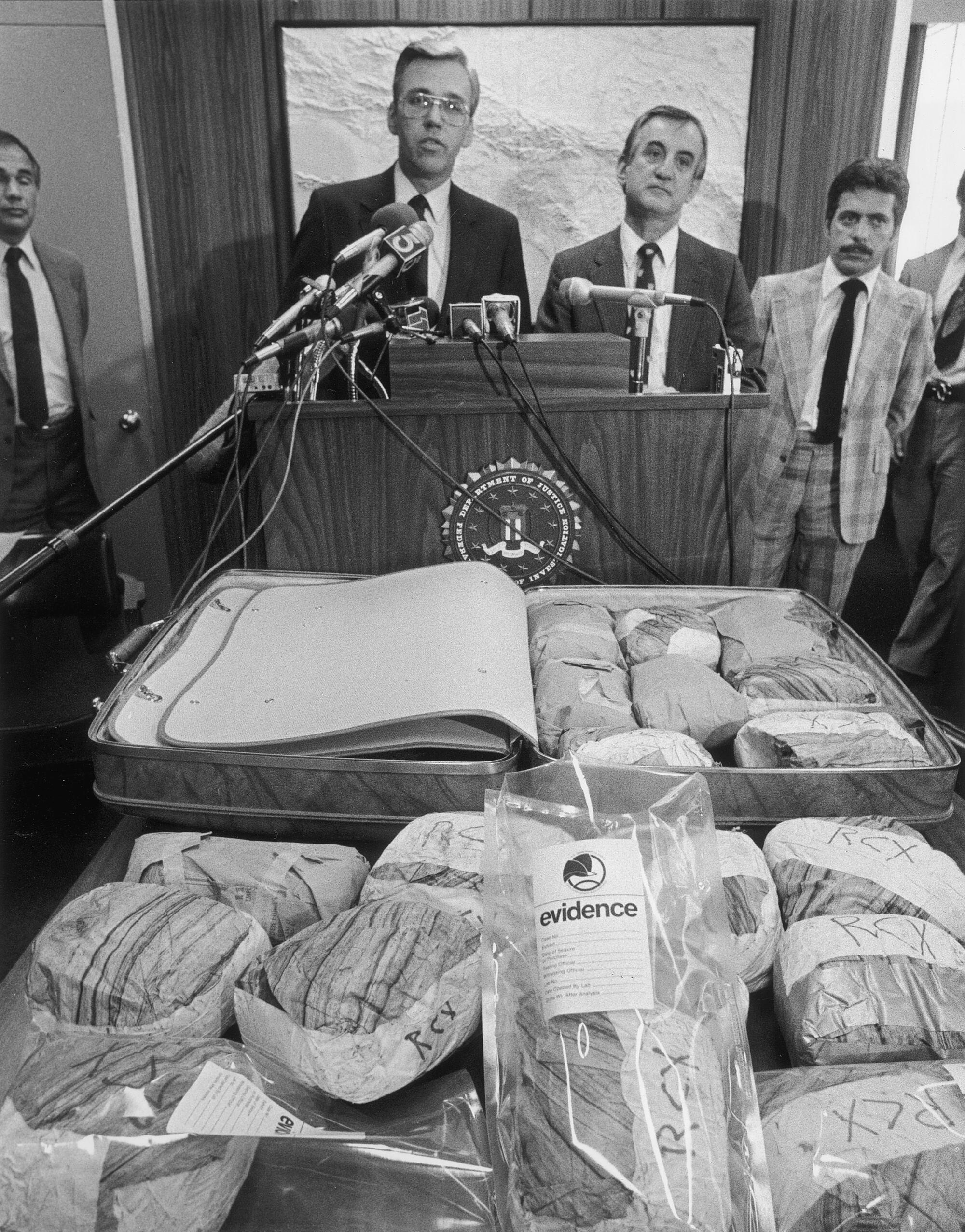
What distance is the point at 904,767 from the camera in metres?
0.91

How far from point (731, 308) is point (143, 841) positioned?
2.19 m

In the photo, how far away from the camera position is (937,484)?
2480 mm

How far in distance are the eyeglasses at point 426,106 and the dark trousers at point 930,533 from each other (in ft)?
4.79

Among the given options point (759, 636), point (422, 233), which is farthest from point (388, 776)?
point (422, 233)

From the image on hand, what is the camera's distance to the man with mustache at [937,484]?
7.68 ft

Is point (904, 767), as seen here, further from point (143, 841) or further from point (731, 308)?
point (731, 308)

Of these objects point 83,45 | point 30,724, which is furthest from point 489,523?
point 83,45

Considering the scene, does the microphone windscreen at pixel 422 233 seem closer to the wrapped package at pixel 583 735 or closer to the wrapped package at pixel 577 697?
the wrapped package at pixel 577 697

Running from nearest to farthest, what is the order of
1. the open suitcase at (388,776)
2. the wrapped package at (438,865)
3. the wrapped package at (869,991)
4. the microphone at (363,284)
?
the wrapped package at (869,991)
the wrapped package at (438,865)
the open suitcase at (388,776)
the microphone at (363,284)

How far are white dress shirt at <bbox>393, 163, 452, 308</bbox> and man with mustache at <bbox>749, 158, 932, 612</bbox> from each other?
0.86 m

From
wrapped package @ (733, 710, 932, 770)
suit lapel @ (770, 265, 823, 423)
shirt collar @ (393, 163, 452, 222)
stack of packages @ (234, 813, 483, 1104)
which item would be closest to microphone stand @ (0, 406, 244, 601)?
stack of packages @ (234, 813, 483, 1104)

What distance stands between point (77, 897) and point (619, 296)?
1.28 metres

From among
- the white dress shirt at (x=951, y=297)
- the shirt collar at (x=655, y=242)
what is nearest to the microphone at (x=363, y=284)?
the shirt collar at (x=655, y=242)

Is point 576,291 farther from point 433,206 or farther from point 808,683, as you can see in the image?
point 433,206
